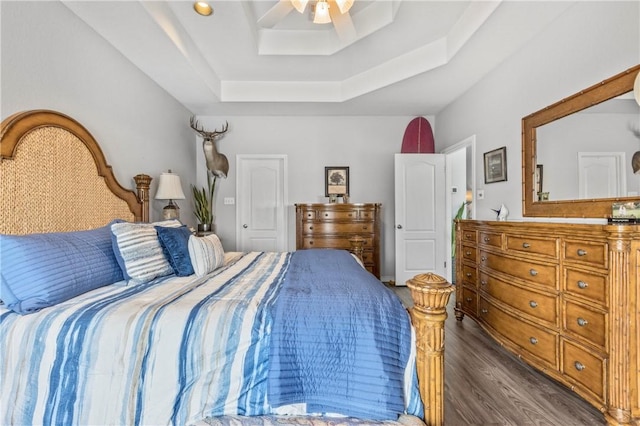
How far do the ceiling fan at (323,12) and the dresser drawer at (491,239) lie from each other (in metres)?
1.99

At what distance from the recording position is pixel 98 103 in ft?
7.57

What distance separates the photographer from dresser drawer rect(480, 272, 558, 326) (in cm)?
181

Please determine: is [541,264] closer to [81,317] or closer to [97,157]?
[81,317]

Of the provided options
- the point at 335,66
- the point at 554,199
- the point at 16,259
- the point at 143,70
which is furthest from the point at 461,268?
the point at 143,70

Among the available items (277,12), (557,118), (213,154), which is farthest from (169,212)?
(557,118)

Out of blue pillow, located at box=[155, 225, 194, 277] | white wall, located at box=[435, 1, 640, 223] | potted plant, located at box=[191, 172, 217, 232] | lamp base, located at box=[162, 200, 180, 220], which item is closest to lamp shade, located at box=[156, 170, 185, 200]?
lamp base, located at box=[162, 200, 180, 220]

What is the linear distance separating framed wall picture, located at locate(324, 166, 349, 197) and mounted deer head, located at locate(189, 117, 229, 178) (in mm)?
1487

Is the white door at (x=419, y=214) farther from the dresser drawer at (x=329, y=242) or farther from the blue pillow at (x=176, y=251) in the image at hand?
the blue pillow at (x=176, y=251)

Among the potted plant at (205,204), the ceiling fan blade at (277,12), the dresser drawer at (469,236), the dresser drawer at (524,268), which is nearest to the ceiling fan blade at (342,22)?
the ceiling fan blade at (277,12)

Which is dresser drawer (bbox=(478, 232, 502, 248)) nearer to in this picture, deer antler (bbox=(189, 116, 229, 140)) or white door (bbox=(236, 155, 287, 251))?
white door (bbox=(236, 155, 287, 251))

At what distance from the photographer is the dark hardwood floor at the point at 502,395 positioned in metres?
1.54

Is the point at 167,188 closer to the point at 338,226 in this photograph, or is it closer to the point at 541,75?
the point at 338,226

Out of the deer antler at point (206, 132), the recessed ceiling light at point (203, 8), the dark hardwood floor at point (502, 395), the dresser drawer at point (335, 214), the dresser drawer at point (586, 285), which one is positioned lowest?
the dark hardwood floor at point (502, 395)

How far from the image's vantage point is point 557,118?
2162 millimetres
